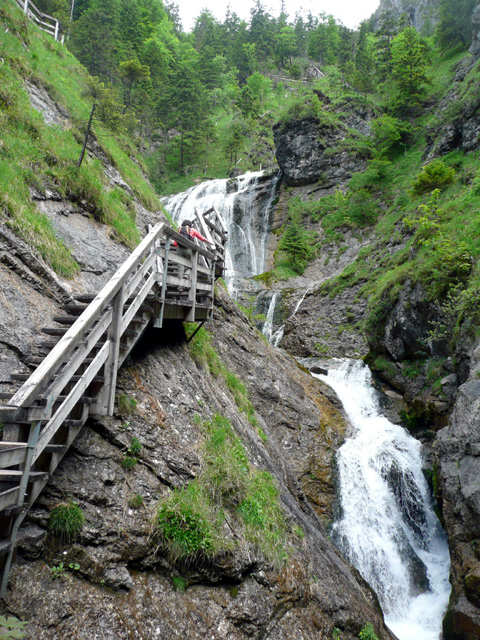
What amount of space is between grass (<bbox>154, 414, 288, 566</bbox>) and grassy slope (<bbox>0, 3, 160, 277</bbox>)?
416 centimetres

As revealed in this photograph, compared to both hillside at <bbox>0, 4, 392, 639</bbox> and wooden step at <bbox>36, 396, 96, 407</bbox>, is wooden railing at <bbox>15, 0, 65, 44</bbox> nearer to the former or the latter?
hillside at <bbox>0, 4, 392, 639</bbox>

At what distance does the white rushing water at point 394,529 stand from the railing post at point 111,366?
8.50 m

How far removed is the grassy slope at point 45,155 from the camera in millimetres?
6825

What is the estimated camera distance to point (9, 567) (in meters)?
2.94

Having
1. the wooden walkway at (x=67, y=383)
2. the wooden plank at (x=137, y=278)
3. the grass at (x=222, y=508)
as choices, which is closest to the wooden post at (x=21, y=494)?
the wooden walkway at (x=67, y=383)

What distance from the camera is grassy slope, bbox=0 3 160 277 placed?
683 centimetres

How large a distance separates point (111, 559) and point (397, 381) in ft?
46.7

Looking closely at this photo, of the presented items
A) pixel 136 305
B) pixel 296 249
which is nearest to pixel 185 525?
pixel 136 305

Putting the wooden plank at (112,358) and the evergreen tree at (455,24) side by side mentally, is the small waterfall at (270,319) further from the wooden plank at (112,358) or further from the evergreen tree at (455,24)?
the evergreen tree at (455,24)

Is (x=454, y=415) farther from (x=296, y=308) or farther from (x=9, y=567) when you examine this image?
(x=296, y=308)

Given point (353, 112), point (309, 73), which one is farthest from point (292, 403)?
point (309, 73)

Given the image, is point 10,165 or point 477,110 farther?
point 477,110

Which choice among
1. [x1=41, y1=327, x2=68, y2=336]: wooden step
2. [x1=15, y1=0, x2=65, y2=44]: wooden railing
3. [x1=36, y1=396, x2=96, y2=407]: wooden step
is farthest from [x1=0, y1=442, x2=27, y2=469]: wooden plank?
[x1=15, y1=0, x2=65, y2=44]: wooden railing

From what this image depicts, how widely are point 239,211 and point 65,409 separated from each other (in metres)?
35.6
